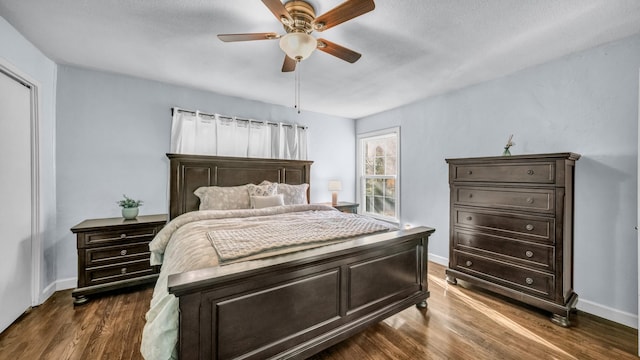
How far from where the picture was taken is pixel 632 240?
6.83 ft

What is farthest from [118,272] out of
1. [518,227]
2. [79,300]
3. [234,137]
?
[518,227]

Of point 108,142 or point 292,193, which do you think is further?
point 292,193

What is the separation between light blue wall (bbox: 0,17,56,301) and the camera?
2117mm

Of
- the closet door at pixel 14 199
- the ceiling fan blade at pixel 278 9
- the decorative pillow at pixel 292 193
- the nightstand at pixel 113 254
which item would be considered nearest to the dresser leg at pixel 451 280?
the decorative pillow at pixel 292 193

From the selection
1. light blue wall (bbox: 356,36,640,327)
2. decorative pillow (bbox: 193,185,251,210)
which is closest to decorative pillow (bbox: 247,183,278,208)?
decorative pillow (bbox: 193,185,251,210)

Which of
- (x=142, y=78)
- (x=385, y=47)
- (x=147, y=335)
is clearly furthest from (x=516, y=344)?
(x=142, y=78)

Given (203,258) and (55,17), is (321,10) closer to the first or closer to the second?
(203,258)

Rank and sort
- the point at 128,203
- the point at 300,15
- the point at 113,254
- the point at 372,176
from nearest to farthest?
the point at 300,15 → the point at 113,254 → the point at 128,203 → the point at 372,176

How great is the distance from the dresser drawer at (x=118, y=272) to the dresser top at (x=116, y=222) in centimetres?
40

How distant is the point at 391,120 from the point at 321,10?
2.76 metres

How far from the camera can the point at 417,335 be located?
1.95 metres

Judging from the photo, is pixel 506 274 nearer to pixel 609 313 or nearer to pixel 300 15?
pixel 609 313

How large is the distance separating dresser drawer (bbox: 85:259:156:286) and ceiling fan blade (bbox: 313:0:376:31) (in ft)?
9.27

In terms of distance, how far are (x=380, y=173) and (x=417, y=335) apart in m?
2.95
